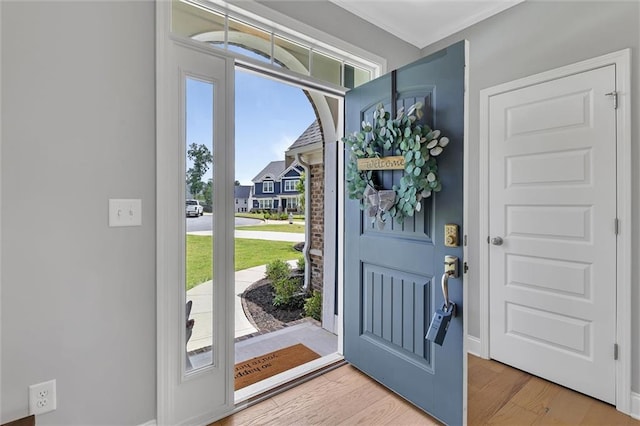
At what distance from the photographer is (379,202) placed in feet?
6.15

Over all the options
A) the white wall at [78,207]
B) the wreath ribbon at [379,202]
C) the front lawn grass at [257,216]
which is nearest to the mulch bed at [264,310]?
the front lawn grass at [257,216]

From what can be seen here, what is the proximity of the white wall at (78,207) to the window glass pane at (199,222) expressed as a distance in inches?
7.1

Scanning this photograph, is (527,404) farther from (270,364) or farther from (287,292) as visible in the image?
(287,292)

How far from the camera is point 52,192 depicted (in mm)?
1273

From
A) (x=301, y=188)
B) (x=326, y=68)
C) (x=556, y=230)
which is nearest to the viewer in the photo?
(x=556, y=230)

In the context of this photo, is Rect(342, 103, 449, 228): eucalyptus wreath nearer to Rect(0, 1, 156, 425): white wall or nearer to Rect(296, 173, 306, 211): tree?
Rect(0, 1, 156, 425): white wall

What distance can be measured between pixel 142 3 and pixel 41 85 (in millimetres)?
604

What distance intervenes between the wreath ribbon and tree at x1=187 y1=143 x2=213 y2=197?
3.26ft

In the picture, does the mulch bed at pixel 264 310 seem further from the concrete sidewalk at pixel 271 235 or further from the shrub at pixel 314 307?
the concrete sidewalk at pixel 271 235

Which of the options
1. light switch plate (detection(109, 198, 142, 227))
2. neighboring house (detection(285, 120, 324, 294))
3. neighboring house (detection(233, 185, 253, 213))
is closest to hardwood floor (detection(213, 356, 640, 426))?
light switch plate (detection(109, 198, 142, 227))

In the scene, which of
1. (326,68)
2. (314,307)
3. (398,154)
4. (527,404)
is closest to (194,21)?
(326,68)

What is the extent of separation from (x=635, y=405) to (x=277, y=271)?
13.1ft

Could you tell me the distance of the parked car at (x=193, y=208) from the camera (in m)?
1.63

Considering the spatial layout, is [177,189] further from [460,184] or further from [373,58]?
[373,58]
